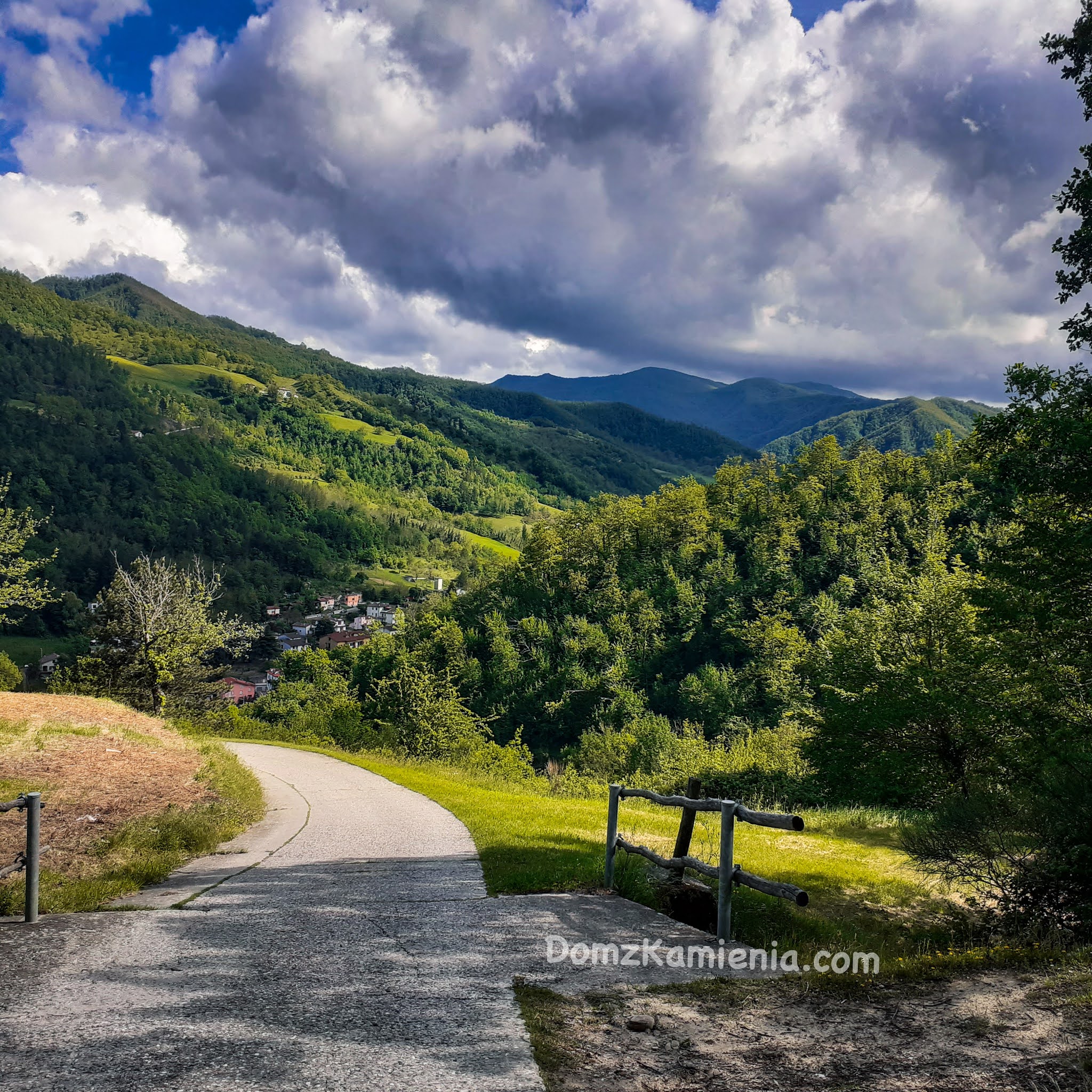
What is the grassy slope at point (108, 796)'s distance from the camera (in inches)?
331

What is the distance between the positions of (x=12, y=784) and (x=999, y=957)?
14.3 meters

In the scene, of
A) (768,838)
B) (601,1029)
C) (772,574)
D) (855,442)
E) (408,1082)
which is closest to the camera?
(408,1082)

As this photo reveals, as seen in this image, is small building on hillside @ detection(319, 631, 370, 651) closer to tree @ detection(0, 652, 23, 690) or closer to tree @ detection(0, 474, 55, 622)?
tree @ detection(0, 652, 23, 690)

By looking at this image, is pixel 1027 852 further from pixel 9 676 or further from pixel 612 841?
pixel 9 676

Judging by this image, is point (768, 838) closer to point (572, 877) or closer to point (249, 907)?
point (572, 877)

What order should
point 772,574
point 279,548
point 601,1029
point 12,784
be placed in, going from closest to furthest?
point 601,1029 → point 12,784 → point 772,574 → point 279,548

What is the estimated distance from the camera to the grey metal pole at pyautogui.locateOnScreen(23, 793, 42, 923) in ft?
22.5

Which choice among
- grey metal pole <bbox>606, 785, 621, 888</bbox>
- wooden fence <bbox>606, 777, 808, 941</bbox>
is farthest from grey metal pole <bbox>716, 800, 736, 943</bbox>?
grey metal pole <bbox>606, 785, 621, 888</bbox>

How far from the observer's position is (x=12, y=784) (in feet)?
41.6

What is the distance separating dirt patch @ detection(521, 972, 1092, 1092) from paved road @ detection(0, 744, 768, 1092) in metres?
0.39

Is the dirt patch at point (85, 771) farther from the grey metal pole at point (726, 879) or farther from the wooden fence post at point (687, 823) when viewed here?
the grey metal pole at point (726, 879)

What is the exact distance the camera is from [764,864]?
11.0 meters

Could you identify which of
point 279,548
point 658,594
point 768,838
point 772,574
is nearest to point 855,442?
point 772,574

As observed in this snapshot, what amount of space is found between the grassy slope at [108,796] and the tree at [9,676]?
32619 millimetres
